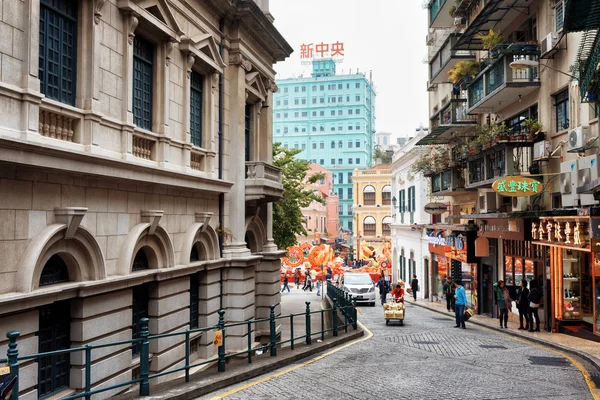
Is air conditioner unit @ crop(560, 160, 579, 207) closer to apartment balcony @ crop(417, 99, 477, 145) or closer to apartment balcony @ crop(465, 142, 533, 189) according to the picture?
Result: apartment balcony @ crop(465, 142, 533, 189)

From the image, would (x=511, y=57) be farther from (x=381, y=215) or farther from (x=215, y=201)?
(x=381, y=215)

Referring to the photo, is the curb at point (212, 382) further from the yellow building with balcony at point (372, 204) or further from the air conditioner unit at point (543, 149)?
the yellow building with balcony at point (372, 204)

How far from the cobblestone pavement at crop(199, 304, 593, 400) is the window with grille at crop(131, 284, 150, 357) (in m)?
2.53

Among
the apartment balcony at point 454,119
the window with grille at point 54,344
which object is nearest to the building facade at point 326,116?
the apartment balcony at point 454,119

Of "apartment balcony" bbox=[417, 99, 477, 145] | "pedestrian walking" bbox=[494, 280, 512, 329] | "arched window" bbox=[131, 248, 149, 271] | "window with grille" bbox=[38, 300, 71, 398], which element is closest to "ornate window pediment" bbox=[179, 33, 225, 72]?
"arched window" bbox=[131, 248, 149, 271]

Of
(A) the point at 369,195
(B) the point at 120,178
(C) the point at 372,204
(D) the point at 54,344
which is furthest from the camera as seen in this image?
(A) the point at 369,195

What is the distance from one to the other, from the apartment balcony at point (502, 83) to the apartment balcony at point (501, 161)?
187 cm

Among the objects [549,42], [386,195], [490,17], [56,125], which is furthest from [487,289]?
[386,195]

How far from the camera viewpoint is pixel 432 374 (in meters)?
11.8

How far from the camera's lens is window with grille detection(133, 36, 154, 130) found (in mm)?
12016

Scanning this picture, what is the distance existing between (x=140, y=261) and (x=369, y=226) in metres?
64.0

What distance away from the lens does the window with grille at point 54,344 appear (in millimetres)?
9000

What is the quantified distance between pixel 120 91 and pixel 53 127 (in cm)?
223

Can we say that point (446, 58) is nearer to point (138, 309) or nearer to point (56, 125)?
point (138, 309)
